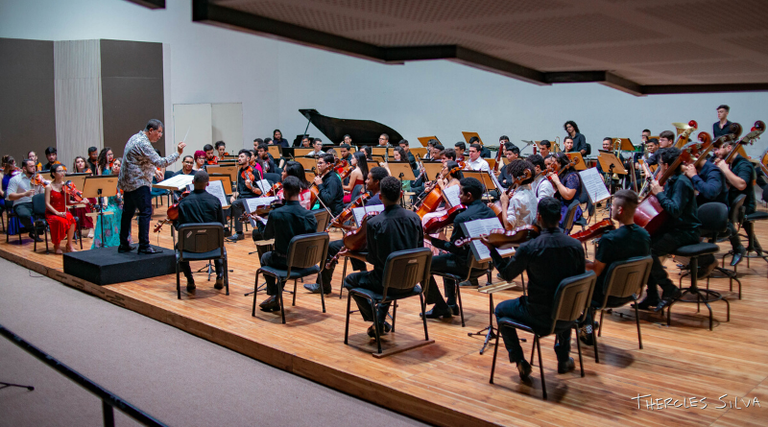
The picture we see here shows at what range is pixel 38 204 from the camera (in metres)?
7.33

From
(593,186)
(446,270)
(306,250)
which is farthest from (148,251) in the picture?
(593,186)

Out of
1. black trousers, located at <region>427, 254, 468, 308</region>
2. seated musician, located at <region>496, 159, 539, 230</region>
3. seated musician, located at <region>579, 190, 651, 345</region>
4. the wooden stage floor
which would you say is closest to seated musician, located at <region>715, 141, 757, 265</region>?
the wooden stage floor

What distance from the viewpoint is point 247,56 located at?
51.9 ft

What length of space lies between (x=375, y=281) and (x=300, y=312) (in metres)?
1.27

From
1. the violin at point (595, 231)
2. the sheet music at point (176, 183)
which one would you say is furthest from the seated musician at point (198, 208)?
the violin at point (595, 231)

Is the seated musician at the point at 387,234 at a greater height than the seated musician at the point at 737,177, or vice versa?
the seated musician at the point at 737,177

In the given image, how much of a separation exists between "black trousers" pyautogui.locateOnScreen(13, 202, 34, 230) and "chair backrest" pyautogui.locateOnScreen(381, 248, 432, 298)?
20.1 feet

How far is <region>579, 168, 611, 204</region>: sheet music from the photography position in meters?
5.43

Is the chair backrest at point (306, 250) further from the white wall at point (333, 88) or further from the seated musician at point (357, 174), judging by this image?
the white wall at point (333, 88)

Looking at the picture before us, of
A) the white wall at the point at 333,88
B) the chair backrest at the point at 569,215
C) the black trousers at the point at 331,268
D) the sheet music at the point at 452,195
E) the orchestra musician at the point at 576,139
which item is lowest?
the black trousers at the point at 331,268

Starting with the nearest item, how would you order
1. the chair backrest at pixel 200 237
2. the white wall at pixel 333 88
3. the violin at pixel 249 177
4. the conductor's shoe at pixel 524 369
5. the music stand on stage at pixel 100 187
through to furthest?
the conductor's shoe at pixel 524 369
the chair backrest at pixel 200 237
the music stand on stage at pixel 100 187
the violin at pixel 249 177
the white wall at pixel 333 88

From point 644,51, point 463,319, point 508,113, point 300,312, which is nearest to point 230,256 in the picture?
point 300,312

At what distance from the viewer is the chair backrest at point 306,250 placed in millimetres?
4398

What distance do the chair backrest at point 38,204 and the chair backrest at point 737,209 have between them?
8.07 meters
